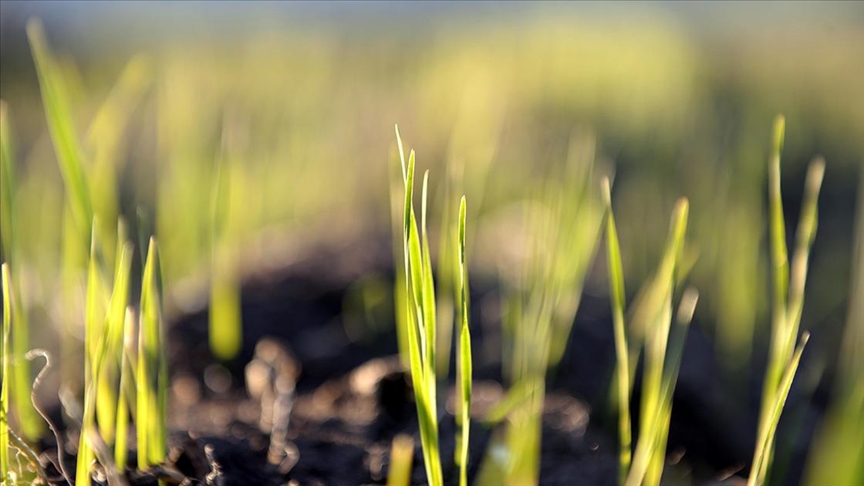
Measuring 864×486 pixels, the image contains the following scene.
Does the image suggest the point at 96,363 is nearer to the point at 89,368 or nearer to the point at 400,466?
the point at 89,368

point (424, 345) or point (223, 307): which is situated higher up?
point (424, 345)

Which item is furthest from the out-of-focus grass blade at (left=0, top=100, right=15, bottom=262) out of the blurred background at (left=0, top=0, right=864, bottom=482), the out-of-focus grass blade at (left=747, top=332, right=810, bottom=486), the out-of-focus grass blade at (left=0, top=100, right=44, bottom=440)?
the out-of-focus grass blade at (left=747, top=332, right=810, bottom=486)

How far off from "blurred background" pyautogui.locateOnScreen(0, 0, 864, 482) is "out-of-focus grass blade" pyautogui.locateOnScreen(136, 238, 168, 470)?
3.8 inches

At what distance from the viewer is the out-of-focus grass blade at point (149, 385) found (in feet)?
2.00

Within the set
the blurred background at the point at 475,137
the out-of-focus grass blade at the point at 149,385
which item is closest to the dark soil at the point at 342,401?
the out-of-focus grass blade at the point at 149,385

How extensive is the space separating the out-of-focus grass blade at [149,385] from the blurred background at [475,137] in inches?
3.8

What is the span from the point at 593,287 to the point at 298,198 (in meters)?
0.76

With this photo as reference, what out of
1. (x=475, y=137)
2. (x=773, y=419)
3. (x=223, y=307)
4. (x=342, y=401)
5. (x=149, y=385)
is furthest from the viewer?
(x=475, y=137)

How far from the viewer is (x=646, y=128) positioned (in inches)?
113

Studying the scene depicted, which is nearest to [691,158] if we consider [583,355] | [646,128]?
[646,128]

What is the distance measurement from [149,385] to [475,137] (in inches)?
46.0

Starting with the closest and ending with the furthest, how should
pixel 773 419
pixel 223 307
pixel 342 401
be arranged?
pixel 773 419, pixel 342 401, pixel 223 307

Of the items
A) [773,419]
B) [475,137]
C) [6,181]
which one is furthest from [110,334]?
[475,137]

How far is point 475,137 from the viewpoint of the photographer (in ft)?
5.73
